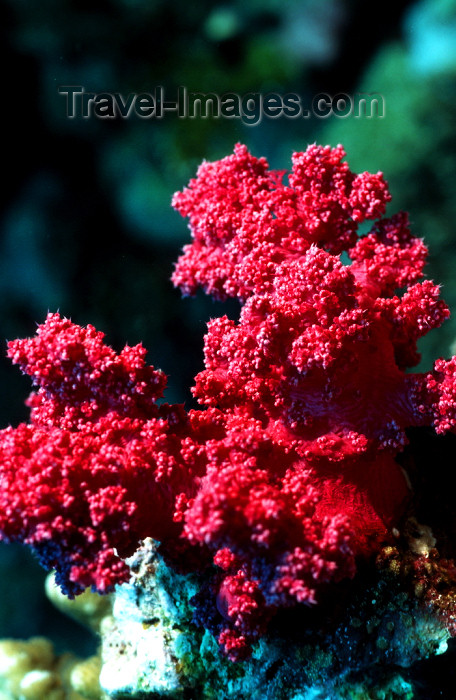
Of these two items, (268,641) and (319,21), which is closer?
(268,641)

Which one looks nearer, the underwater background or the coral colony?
the coral colony

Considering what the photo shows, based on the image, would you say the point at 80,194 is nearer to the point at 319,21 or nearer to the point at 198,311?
the point at 198,311

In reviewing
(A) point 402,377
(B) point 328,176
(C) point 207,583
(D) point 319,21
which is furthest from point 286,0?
(C) point 207,583

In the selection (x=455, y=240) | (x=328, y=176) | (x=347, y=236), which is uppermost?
(x=455, y=240)

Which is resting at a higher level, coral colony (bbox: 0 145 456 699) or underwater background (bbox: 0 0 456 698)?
underwater background (bbox: 0 0 456 698)

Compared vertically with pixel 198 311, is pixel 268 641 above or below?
below
